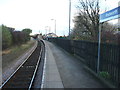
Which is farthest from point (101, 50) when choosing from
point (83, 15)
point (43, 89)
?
point (83, 15)

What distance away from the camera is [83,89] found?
582 cm

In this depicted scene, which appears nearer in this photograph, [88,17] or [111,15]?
[111,15]

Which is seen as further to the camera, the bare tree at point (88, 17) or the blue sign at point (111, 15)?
the bare tree at point (88, 17)

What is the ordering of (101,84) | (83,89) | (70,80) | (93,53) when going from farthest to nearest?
(93,53)
(70,80)
(101,84)
(83,89)

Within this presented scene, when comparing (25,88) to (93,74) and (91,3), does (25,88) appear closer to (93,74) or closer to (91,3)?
(93,74)

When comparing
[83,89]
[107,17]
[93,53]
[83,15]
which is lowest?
[83,89]

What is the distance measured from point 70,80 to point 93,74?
1342mm

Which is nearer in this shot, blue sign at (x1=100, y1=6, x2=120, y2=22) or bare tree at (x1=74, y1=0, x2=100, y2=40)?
blue sign at (x1=100, y1=6, x2=120, y2=22)

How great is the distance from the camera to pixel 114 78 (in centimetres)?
592

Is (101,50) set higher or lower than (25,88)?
higher

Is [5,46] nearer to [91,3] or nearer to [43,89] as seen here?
[91,3]

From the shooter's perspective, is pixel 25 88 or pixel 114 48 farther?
pixel 25 88

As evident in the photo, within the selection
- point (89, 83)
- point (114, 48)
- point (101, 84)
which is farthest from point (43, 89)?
point (114, 48)

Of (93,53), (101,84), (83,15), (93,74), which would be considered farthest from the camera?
(83,15)
